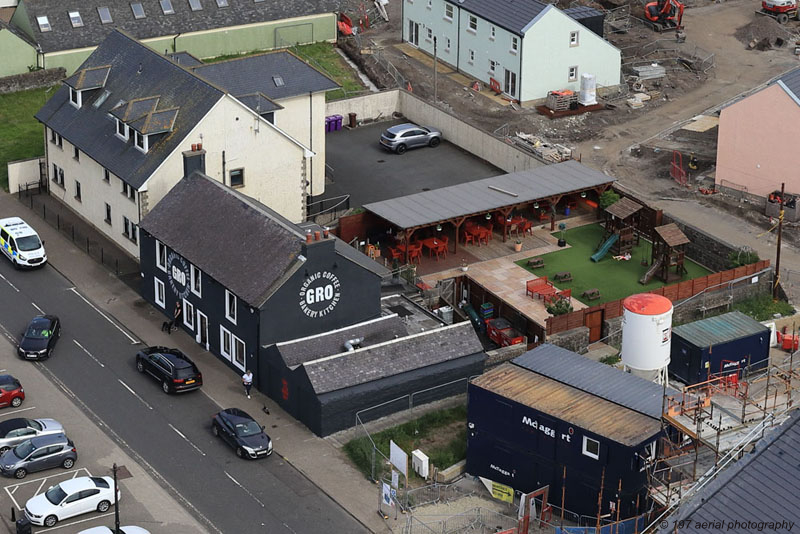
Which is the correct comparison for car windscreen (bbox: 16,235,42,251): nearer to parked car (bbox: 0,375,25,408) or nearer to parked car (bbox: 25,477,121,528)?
parked car (bbox: 0,375,25,408)

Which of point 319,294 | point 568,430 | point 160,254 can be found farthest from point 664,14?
point 568,430

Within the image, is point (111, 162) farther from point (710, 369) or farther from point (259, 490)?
point (710, 369)

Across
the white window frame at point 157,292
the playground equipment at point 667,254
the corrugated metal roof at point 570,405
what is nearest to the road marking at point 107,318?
the white window frame at point 157,292

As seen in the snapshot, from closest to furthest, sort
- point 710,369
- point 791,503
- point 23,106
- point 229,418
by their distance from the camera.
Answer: point 791,503 → point 229,418 → point 710,369 → point 23,106

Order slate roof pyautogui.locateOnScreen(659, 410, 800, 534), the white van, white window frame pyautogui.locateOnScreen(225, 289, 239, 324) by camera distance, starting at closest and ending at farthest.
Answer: slate roof pyautogui.locateOnScreen(659, 410, 800, 534) < white window frame pyautogui.locateOnScreen(225, 289, 239, 324) < the white van

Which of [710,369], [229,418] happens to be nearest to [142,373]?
[229,418]

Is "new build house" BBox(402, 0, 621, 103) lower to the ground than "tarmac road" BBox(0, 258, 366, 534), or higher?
higher

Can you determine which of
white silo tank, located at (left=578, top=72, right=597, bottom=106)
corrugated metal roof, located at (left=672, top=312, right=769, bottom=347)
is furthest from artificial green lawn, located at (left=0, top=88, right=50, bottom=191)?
corrugated metal roof, located at (left=672, top=312, right=769, bottom=347)
